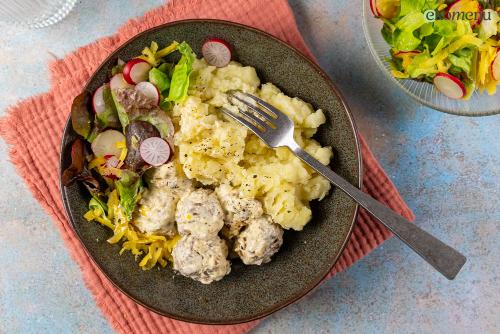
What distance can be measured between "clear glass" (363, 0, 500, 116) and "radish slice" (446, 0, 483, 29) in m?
0.31

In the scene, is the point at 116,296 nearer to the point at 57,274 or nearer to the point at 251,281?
the point at 57,274

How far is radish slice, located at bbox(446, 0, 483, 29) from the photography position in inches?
90.7

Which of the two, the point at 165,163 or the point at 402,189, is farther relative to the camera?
the point at 402,189

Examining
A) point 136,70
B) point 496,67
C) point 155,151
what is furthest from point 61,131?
point 496,67

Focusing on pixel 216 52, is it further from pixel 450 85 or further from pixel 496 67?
pixel 496 67

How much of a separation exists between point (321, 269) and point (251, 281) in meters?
0.31

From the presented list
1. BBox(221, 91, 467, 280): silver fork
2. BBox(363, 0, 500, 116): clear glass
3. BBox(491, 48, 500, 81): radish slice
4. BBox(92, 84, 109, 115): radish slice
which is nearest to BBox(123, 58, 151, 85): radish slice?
BBox(92, 84, 109, 115): radish slice

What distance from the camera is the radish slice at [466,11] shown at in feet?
7.55

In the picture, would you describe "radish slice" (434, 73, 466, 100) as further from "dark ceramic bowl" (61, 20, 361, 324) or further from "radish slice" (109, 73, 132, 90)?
"radish slice" (109, 73, 132, 90)

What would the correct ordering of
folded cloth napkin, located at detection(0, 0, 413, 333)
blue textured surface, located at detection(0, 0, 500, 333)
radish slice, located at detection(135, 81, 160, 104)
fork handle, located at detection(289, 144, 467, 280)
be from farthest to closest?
blue textured surface, located at detection(0, 0, 500, 333) < folded cloth napkin, located at detection(0, 0, 413, 333) < radish slice, located at detection(135, 81, 160, 104) < fork handle, located at detection(289, 144, 467, 280)

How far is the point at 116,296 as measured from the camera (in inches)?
105

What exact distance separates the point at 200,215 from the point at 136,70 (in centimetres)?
67

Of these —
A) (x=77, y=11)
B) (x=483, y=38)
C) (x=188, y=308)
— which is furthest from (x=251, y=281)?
(x=77, y=11)

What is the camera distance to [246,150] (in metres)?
2.38
